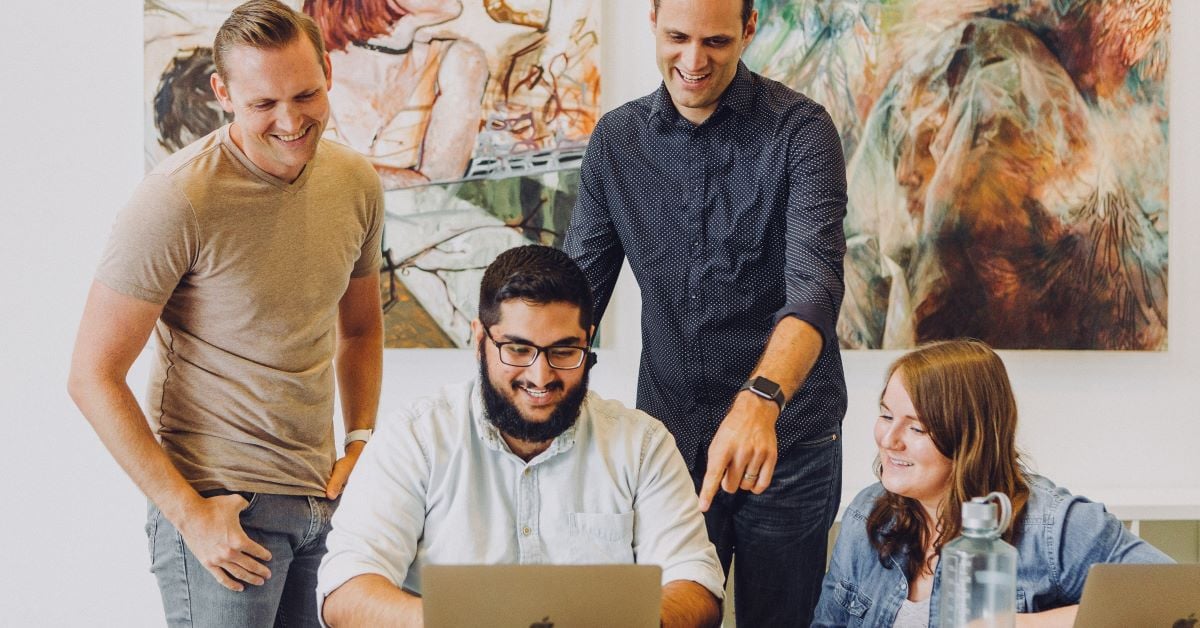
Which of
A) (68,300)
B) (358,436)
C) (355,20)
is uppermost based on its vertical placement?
(355,20)

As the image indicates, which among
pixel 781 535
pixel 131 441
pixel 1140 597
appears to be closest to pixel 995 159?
pixel 781 535

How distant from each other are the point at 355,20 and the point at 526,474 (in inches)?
62.9

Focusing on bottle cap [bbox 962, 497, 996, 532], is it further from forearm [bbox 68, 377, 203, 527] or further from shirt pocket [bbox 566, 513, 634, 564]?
forearm [bbox 68, 377, 203, 527]

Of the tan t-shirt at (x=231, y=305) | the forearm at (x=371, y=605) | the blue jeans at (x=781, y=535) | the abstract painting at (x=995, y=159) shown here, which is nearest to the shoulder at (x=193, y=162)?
the tan t-shirt at (x=231, y=305)

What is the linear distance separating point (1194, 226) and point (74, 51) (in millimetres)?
3172

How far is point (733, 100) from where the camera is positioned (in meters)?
2.02

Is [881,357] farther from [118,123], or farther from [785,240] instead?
[118,123]

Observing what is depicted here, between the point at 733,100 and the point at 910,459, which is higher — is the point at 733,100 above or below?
above

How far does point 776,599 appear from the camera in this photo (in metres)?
1.99

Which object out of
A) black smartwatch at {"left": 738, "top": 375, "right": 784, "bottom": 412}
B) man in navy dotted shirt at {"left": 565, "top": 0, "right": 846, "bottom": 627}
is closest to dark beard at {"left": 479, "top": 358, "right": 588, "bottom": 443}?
black smartwatch at {"left": 738, "top": 375, "right": 784, "bottom": 412}

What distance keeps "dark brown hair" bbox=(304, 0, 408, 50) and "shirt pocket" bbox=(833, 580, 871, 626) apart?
1.87 metres

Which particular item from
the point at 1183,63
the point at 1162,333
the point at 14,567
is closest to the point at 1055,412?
the point at 1162,333

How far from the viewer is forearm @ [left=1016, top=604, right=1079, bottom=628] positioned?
58.6 inches

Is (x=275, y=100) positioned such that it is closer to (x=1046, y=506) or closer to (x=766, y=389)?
(x=766, y=389)
